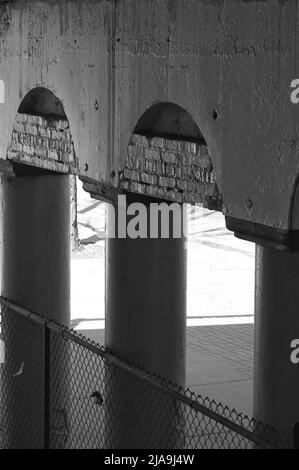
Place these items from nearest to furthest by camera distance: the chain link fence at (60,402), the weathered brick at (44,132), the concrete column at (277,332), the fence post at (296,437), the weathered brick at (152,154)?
the fence post at (296,437) < the concrete column at (277,332) < the weathered brick at (152,154) < the chain link fence at (60,402) < the weathered brick at (44,132)

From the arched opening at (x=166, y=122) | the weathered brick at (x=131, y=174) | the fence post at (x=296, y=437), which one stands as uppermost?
the arched opening at (x=166, y=122)

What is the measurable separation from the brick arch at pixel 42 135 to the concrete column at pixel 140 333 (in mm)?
642

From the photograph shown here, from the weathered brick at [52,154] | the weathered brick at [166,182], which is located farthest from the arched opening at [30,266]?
the weathered brick at [166,182]

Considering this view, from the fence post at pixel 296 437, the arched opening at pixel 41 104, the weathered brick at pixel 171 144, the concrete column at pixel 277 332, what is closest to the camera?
the fence post at pixel 296 437

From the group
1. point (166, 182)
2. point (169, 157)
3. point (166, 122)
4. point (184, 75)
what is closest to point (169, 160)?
point (169, 157)

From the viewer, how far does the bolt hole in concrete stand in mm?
14719

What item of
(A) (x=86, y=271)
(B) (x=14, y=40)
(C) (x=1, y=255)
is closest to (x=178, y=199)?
(B) (x=14, y=40)

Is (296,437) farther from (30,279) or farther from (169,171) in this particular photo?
(30,279)

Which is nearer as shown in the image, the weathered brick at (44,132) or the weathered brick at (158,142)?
the weathered brick at (158,142)

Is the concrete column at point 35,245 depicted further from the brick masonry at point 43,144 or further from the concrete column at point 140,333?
the concrete column at point 140,333

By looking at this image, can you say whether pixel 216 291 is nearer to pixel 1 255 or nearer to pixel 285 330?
pixel 1 255

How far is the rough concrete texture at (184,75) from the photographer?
568cm

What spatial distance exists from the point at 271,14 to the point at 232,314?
14052 mm

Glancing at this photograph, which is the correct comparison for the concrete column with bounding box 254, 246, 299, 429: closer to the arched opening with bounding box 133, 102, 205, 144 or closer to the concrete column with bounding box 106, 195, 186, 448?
the arched opening with bounding box 133, 102, 205, 144
